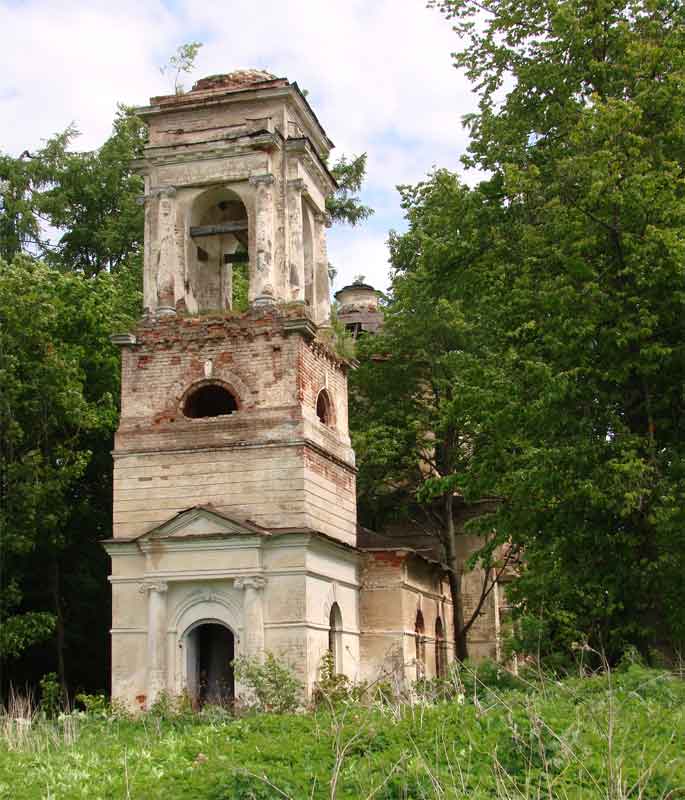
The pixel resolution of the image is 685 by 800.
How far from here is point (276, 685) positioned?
54.4 ft

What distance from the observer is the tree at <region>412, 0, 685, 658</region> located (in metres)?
14.4

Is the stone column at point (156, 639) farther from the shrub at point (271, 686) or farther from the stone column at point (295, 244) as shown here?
the stone column at point (295, 244)

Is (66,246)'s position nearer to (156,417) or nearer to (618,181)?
(156,417)

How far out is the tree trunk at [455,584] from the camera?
90.8 feet

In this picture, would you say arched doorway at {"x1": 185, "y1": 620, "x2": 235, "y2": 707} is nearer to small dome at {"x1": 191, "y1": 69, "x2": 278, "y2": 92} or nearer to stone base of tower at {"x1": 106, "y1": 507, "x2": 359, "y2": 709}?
stone base of tower at {"x1": 106, "y1": 507, "x2": 359, "y2": 709}

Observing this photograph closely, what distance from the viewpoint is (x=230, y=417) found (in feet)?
65.4

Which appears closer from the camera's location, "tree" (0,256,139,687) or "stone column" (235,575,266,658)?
"stone column" (235,575,266,658)

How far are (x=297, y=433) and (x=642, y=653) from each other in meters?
7.27

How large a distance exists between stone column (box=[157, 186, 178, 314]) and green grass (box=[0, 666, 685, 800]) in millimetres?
11322

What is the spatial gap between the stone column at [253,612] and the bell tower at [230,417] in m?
0.03

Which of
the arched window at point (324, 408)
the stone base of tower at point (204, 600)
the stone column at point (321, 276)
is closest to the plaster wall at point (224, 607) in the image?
the stone base of tower at point (204, 600)

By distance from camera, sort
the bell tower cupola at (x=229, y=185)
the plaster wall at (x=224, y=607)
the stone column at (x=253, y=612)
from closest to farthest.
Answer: the stone column at (x=253, y=612), the plaster wall at (x=224, y=607), the bell tower cupola at (x=229, y=185)

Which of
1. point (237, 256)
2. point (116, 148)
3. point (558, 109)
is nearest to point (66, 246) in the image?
point (116, 148)

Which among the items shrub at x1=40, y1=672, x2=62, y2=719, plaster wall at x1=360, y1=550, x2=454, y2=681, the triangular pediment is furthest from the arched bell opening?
shrub at x1=40, y1=672, x2=62, y2=719
